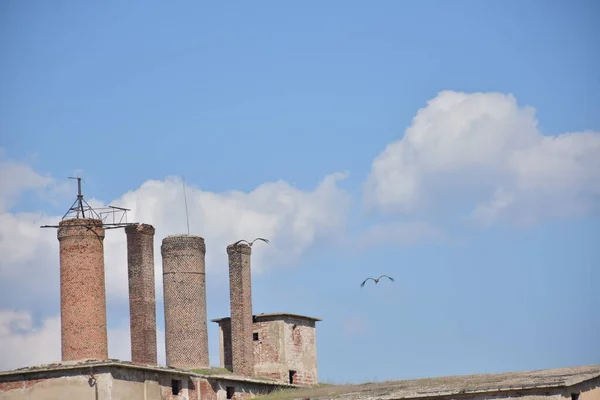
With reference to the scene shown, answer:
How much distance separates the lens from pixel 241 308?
4350 centimetres

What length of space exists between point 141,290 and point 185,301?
1923mm

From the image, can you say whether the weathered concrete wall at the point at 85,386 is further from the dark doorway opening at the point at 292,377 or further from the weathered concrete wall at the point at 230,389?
the dark doorway opening at the point at 292,377

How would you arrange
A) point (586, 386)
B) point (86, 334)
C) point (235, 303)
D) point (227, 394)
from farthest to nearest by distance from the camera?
point (235, 303), point (227, 394), point (86, 334), point (586, 386)

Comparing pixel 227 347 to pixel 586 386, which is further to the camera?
pixel 227 347

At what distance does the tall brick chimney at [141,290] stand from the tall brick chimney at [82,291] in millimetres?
2849

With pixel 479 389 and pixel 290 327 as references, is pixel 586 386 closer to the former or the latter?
pixel 479 389

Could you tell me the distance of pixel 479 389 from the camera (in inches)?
1363

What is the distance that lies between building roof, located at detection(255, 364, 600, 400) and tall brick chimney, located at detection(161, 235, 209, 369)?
4114 millimetres

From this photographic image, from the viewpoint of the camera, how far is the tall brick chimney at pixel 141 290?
136 feet

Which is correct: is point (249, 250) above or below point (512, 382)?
above

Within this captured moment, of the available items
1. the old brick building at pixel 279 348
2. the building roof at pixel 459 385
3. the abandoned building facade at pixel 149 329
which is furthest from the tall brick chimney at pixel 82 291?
the old brick building at pixel 279 348

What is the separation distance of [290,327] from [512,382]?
1181cm

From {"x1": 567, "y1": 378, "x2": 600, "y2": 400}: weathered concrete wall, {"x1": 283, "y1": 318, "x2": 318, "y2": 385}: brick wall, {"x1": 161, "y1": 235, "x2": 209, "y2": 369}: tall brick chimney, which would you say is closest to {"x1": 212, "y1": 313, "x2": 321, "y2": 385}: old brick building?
{"x1": 283, "y1": 318, "x2": 318, "y2": 385}: brick wall

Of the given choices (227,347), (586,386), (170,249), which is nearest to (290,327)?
(227,347)
